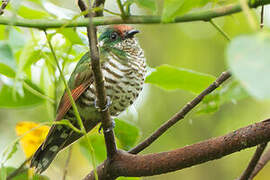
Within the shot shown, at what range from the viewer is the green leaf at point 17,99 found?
222 centimetres

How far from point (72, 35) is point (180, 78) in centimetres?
55

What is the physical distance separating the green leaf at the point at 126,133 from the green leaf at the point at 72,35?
2.10ft

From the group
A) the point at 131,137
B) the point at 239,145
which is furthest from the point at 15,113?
the point at 239,145

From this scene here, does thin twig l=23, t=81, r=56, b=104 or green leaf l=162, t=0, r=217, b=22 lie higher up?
green leaf l=162, t=0, r=217, b=22

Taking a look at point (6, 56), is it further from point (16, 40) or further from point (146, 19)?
point (16, 40)

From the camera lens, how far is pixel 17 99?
89.3 inches

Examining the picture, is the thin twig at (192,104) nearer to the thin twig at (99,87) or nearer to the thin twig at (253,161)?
the thin twig at (99,87)

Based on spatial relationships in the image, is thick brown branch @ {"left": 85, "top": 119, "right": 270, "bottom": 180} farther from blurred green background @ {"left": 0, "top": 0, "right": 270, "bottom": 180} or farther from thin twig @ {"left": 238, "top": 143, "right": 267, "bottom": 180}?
blurred green background @ {"left": 0, "top": 0, "right": 270, "bottom": 180}

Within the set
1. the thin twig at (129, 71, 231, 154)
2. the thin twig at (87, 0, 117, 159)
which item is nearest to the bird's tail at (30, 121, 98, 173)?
the thin twig at (87, 0, 117, 159)

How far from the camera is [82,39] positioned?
185 cm

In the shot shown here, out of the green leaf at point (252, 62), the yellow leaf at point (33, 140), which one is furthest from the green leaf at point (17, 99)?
the green leaf at point (252, 62)

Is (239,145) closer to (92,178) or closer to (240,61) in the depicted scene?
(92,178)

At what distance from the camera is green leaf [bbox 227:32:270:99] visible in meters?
0.60

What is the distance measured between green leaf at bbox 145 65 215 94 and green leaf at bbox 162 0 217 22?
3.45 ft
